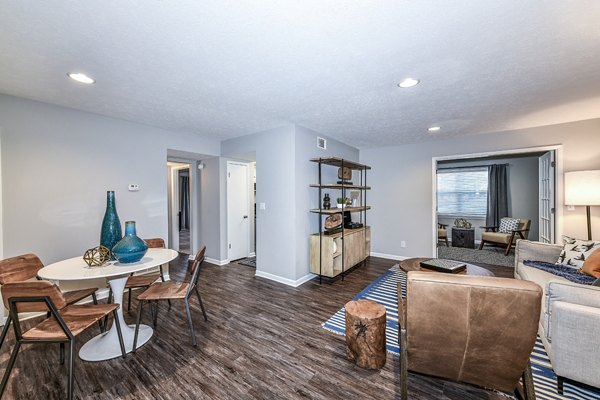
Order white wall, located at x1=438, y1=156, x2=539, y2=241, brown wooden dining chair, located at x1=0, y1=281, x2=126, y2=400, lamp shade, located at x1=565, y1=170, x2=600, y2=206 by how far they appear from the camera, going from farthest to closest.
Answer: white wall, located at x1=438, y1=156, x2=539, y2=241 → lamp shade, located at x1=565, y1=170, x2=600, y2=206 → brown wooden dining chair, located at x1=0, y1=281, x2=126, y2=400

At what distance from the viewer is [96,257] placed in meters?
2.16

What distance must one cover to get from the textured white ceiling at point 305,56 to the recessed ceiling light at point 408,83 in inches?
3.0

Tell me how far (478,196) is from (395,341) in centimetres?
664

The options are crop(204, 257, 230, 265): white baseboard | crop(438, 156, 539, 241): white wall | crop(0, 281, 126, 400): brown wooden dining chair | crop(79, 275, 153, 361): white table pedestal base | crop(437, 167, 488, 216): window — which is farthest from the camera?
crop(437, 167, 488, 216): window

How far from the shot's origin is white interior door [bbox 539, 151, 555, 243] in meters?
3.68

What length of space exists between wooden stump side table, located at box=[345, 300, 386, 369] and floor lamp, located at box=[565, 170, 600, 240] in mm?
3383

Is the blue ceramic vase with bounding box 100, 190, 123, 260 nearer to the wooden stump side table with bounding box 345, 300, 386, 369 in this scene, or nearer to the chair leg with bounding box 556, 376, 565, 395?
the wooden stump side table with bounding box 345, 300, 386, 369

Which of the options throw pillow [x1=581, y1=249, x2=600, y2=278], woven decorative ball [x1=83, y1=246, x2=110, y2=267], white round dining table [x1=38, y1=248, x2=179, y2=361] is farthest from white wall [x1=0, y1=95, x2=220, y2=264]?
throw pillow [x1=581, y1=249, x2=600, y2=278]

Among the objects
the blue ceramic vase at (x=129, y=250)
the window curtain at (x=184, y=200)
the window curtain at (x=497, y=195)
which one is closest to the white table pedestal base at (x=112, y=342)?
the blue ceramic vase at (x=129, y=250)

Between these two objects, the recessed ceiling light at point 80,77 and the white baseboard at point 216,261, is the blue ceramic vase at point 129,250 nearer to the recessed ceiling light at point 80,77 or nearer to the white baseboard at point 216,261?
the recessed ceiling light at point 80,77

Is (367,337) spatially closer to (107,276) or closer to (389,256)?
(107,276)

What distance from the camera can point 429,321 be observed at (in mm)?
1320

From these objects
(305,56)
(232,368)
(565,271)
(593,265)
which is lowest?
(232,368)

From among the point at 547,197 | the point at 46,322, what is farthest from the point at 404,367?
the point at 547,197
